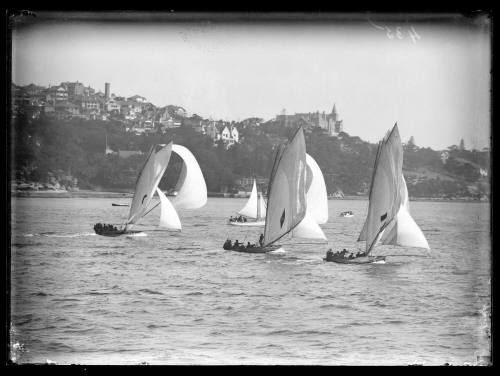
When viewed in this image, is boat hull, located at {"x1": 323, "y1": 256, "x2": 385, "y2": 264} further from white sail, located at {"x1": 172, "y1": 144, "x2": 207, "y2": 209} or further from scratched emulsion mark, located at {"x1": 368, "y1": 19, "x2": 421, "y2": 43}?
scratched emulsion mark, located at {"x1": 368, "y1": 19, "x2": 421, "y2": 43}

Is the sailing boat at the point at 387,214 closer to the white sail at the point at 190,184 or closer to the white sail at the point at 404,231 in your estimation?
the white sail at the point at 404,231

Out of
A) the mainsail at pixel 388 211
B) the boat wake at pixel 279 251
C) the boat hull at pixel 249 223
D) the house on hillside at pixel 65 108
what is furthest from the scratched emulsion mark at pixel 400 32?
the house on hillside at pixel 65 108

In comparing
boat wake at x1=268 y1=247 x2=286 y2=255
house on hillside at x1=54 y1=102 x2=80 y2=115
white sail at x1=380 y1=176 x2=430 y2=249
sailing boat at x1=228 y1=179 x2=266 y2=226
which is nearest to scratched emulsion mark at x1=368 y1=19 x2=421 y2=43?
white sail at x1=380 y1=176 x2=430 y2=249

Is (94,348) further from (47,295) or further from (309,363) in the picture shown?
(309,363)

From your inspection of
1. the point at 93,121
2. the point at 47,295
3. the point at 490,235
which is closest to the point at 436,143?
the point at 490,235

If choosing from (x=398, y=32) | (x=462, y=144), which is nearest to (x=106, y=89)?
(x=398, y=32)

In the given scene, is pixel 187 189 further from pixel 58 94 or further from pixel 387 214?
pixel 387 214

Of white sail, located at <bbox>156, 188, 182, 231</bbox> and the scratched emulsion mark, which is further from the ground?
the scratched emulsion mark
